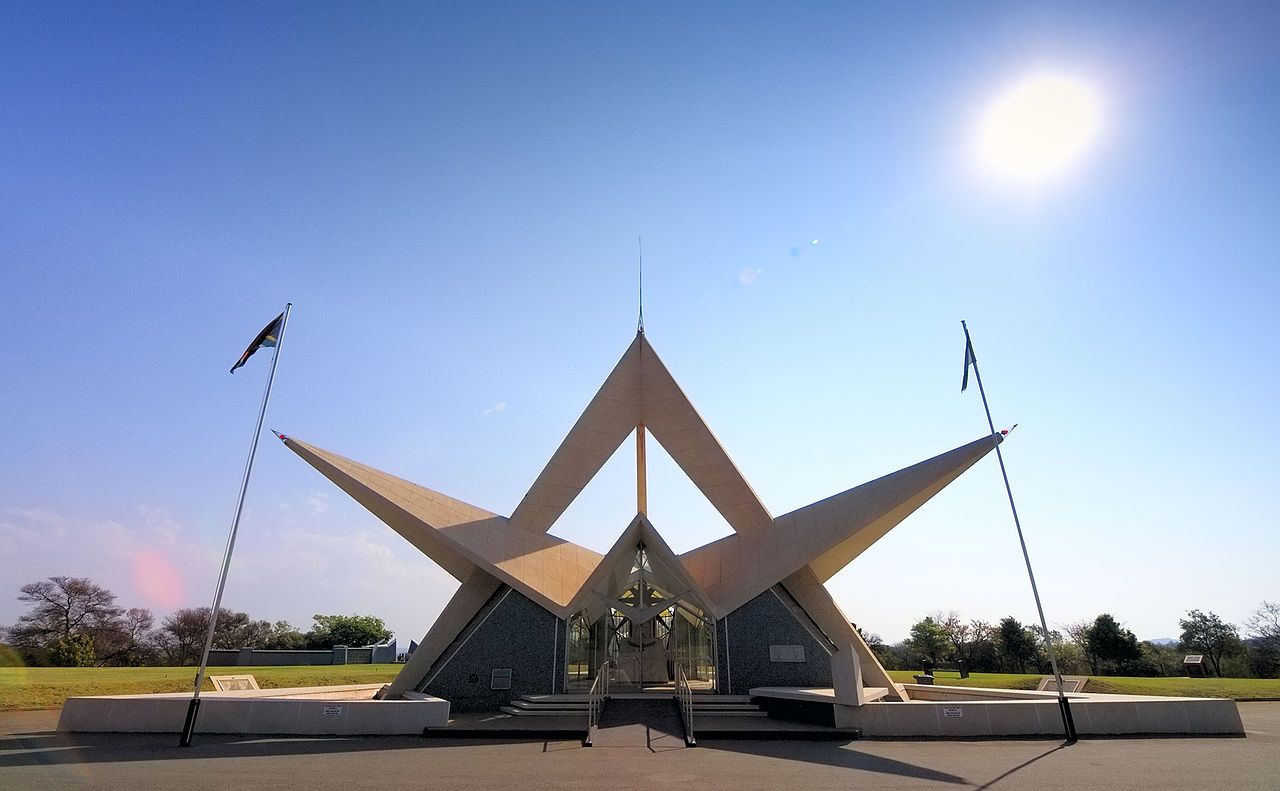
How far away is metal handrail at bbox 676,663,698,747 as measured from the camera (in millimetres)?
12219

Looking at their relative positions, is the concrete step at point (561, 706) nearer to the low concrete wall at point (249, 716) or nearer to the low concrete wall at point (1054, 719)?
the low concrete wall at point (249, 716)

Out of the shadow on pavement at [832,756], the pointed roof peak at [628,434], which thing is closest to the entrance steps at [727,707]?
the shadow on pavement at [832,756]

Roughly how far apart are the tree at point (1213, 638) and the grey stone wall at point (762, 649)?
44767mm

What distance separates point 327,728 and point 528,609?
682cm

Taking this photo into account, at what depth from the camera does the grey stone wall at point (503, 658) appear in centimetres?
1833

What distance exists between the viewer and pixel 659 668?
24078 millimetres

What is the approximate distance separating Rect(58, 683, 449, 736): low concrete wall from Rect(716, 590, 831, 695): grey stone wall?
938 centimetres

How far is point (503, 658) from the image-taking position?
18578mm

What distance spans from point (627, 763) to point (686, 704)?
645 centimetres

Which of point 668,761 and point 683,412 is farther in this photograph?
point 683,412

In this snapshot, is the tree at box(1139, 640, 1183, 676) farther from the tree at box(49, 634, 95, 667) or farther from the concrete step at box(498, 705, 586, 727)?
the tree at box(49, 634, 95, 667)

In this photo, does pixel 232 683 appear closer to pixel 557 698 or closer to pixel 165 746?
pixel 165 746

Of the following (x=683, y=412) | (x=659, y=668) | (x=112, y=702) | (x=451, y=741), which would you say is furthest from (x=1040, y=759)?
(x=112, y=702)

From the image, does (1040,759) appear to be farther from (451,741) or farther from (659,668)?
(659,668)
